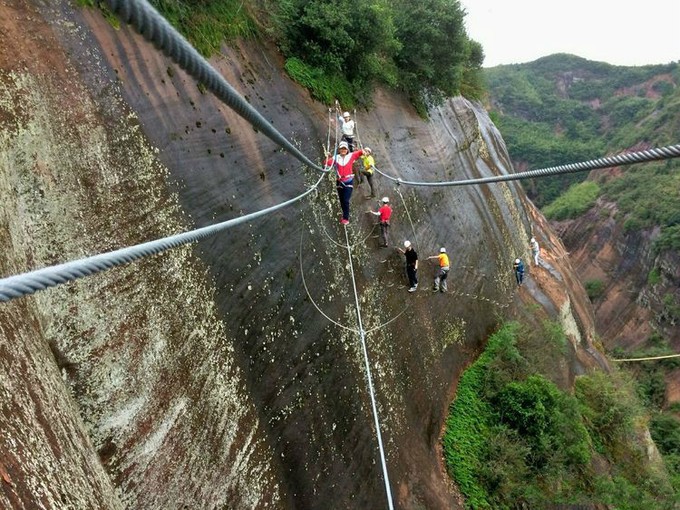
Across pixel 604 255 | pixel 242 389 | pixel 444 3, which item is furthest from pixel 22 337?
pixel 604 255

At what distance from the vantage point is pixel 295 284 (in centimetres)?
917

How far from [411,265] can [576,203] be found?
5890 cm

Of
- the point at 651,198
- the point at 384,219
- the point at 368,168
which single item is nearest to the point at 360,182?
the point at 368,168

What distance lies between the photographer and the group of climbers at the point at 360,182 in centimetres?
1066

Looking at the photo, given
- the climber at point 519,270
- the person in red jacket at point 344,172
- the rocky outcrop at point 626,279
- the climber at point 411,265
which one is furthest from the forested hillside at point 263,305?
the rocky outcrop at point 626,279

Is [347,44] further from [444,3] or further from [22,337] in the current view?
[22,337]

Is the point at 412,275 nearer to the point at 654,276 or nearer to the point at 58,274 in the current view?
the point at 58,274

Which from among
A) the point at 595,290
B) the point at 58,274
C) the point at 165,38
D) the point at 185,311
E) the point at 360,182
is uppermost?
the point at 165,38

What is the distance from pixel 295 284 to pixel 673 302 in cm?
4594

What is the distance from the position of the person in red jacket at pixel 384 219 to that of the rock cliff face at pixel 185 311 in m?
0.27

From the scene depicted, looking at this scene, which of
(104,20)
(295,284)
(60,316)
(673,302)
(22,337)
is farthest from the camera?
(673,302)

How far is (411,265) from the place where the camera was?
40.8ft

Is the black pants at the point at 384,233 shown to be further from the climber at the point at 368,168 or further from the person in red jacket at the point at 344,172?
the person in red jacket at the point at 344,172

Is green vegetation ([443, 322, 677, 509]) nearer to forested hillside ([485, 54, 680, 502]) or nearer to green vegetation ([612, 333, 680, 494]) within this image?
forested hillside ([485, 54, 680, 502])
